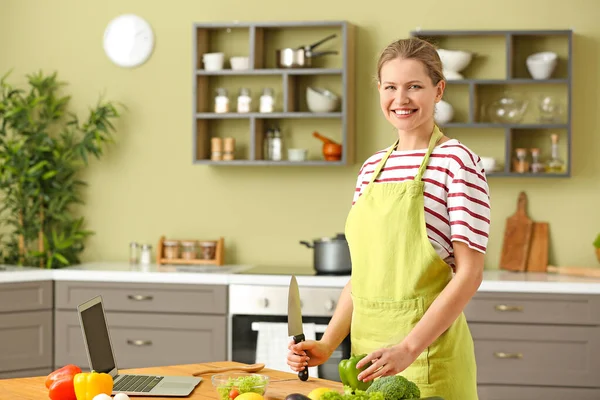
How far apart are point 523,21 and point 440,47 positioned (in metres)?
0.48

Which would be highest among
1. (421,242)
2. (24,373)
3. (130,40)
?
(130,40)

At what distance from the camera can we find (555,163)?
4.84m

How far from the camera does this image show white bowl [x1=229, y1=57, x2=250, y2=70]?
505 centimetres

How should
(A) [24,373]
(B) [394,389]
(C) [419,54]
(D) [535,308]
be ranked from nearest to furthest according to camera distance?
(B) [394,389], (C) [419,54], (D) [535,308], (A) [24,373]

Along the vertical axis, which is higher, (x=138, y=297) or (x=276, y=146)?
(x=276, y=146)

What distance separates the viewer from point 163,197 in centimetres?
538

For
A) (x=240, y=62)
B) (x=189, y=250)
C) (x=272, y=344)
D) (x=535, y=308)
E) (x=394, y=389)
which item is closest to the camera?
(x=394, y=389)

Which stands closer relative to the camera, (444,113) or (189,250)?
(444,113)

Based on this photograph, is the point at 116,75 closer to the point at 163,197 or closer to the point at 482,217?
the point at 163,197

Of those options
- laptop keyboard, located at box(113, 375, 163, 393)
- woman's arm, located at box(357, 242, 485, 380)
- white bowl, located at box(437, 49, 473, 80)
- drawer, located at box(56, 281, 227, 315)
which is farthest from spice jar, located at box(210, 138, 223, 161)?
woman's arm, located at box(357, 242, 485, 380)

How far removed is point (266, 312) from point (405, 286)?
2.40m

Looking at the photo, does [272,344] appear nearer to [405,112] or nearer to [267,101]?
[267,101]

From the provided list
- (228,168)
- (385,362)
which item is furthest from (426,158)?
(228,168)

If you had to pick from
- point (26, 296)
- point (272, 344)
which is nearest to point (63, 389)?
point (272, 344)
